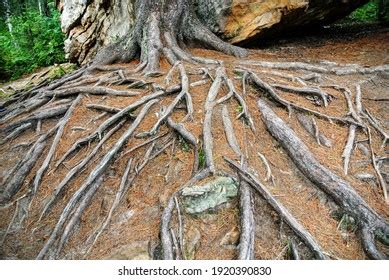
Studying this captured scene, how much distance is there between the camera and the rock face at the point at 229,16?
26.4 feet

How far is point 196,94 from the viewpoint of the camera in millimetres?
5219

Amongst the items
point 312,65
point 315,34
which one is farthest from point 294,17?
point 312,65

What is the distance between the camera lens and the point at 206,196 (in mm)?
3727

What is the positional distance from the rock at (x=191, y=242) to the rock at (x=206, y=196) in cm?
22

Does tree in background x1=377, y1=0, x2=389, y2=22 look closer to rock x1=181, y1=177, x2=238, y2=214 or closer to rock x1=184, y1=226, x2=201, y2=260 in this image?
rock x1=181, y1=177, x2=238, y2=214

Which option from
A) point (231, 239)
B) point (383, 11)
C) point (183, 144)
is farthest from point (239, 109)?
point (383, 11)

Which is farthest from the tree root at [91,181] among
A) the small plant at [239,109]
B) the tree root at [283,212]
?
the tree root at [283,212]

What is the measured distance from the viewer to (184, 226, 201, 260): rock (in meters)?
3.44

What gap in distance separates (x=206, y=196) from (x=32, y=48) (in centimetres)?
1247

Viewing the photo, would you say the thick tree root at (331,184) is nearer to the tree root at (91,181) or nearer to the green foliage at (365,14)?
the tree root at (91,181)

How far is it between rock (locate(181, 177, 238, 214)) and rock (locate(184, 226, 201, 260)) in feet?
0.72

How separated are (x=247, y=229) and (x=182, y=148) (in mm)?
1436

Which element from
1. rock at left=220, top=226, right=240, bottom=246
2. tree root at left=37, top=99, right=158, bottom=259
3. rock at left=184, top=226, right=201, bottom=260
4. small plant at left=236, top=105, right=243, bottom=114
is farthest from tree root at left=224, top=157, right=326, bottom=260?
tree root at left=37, top=99, right=158, bottom=259

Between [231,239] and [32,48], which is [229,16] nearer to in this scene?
[231,239]
